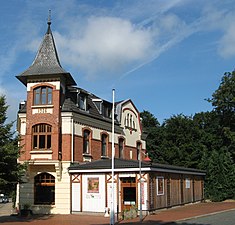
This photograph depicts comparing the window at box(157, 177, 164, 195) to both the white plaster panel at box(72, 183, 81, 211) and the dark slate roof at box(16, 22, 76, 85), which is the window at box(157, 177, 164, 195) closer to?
the white plaster panel at box(72, 183, 81, 211)

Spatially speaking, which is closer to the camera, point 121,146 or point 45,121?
point 45,121

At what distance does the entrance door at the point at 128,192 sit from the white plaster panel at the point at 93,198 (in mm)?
1379

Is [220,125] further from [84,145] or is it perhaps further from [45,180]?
[45,180]

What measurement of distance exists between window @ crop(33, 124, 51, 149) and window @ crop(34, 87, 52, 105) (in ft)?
5.36

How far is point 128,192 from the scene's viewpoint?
26172mm

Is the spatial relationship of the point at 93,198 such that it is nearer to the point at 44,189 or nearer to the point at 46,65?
the point at 44,189

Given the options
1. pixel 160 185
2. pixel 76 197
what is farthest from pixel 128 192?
pixel 76 197

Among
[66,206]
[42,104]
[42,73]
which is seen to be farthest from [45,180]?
[42,73]

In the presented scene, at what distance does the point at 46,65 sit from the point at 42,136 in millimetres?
5256

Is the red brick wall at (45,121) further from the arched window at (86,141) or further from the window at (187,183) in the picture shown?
the window at (187,183)

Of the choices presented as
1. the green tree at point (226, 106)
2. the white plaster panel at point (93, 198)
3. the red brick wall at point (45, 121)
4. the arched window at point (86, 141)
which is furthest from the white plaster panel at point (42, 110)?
the green tree at point (226, 106)

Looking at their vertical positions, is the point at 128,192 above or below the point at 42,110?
below

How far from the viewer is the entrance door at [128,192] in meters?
25.7

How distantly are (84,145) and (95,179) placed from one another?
11.7 ft
